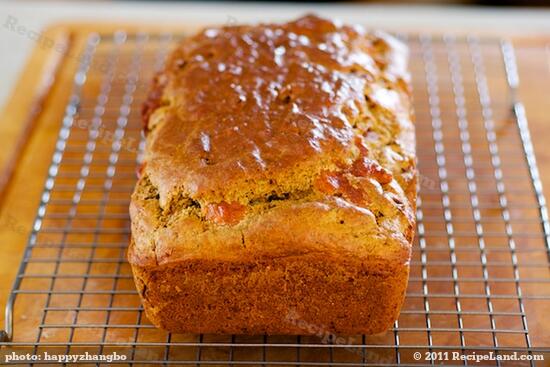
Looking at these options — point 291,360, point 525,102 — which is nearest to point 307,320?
point 291,360

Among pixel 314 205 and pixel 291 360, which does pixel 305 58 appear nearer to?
pixel 314 205

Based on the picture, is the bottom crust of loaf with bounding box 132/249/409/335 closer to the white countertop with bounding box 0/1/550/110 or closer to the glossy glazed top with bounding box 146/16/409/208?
the glossy glazed top with bounding box 146/16/409/208

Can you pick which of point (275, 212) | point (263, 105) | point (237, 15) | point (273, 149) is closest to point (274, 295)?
point (275, 212)

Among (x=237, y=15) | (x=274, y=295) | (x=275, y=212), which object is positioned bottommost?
(x=237, y=15)

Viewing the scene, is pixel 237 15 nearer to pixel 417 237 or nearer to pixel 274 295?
pixel 417 237

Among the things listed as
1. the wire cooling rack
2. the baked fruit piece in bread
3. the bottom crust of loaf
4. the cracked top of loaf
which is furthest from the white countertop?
the bottom crust of loaf

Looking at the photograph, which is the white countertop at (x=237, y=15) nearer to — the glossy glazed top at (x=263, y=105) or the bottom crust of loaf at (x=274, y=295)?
the glossy glazed top at (x=263, y=105)
